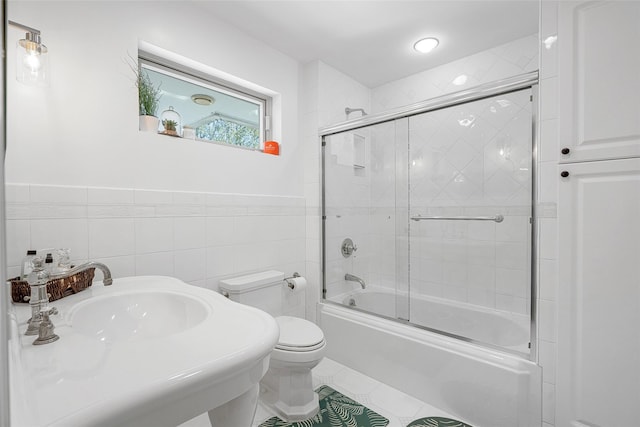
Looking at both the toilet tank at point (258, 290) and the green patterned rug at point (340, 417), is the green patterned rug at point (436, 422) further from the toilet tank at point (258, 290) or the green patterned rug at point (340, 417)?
the toilet tank at point (258, 290)

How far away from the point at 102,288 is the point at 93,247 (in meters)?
0.27

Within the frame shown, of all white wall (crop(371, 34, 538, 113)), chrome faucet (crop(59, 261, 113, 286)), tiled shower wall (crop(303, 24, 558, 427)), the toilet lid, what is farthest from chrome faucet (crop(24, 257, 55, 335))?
white wall (crop(371, 34, 538, 113))

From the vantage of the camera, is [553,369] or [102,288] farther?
[553,369]

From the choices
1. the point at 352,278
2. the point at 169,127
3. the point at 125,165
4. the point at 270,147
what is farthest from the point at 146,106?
the point at 352,278

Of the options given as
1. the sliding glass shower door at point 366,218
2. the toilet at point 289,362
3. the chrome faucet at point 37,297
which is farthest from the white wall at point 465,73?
the chrome faucet at point 37,297

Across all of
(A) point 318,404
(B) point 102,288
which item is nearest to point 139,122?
(B) point 102,288

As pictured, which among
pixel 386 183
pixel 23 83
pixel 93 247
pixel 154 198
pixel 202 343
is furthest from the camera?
pixel 386 183

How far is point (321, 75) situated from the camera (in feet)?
7.84

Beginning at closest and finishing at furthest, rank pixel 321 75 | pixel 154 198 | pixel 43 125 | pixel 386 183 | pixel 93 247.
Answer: pixel 43 125, pixel 93 247, pixel 154 198, pixel 386 183, pixel 321 75

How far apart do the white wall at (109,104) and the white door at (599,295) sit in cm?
174

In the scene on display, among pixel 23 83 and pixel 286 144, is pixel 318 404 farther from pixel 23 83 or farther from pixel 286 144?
pixel 23 83

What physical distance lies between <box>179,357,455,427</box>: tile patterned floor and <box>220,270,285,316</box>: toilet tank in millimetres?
520

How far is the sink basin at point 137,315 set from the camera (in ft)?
3.27

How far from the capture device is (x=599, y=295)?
120 centimetres
